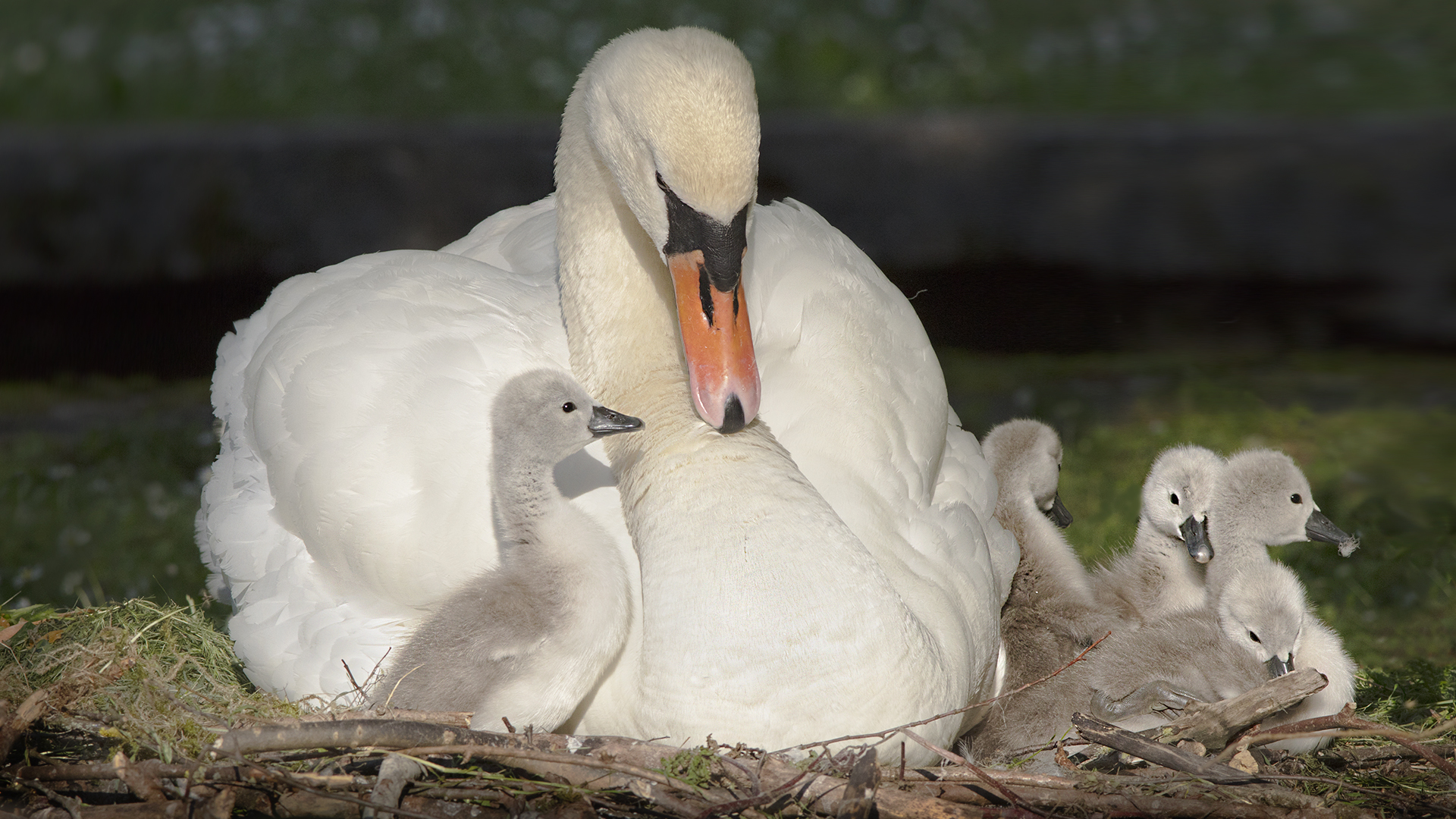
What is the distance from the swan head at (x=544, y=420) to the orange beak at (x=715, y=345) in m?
0.27

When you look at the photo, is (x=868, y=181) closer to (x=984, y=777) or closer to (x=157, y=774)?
(x=984, y=777)

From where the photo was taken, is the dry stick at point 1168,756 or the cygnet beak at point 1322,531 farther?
the cygnet beak at point 1322,531

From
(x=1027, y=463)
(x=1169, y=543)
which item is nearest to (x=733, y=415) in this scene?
(x=1027, y=463)

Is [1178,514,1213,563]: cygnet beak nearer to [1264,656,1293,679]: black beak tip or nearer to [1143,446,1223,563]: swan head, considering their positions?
[1143,446,1223,563]: swan head

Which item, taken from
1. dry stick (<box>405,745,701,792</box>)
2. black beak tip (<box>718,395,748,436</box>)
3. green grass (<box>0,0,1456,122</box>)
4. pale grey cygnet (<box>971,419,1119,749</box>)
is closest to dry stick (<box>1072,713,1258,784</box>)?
pale grey cygnet (<box>971,419,1119,749</box>)

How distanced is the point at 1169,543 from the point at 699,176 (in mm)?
2046

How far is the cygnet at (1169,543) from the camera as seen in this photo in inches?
157

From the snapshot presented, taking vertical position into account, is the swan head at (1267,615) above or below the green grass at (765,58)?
below

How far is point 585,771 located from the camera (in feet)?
9.11

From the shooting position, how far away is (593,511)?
353 cm

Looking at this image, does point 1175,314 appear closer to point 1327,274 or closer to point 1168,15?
point 1327,274

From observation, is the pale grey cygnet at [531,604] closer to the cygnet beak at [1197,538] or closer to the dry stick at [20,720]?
A: the dry stick at [20,720]

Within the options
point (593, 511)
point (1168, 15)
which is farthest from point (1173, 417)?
point (1168, 15)

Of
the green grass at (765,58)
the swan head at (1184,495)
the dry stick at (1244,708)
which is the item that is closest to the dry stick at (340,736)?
the dry stick at (1244,708)
